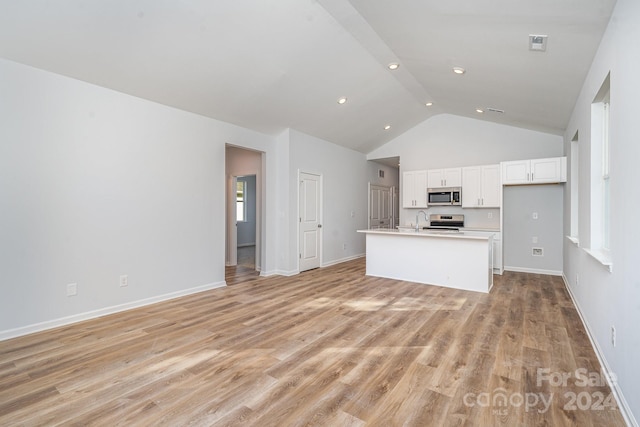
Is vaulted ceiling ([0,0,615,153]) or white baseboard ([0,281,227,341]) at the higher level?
vaulted ceiling ([0,0,615,153])

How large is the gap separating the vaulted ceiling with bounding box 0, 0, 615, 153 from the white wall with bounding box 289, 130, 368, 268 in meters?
1.24

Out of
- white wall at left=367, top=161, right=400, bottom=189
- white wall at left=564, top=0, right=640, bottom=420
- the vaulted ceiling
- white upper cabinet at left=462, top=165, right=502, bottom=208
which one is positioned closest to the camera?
white wall at left=564, top=0, right=640, bottom=420

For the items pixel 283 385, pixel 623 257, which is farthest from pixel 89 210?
pixel 623 257

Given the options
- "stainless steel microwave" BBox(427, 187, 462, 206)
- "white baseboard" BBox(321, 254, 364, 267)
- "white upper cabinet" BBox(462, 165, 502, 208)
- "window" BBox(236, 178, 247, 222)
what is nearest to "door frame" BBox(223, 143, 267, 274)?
"white baseboard" BBox(321, 254, 364, 267)

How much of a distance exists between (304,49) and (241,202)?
23.2 feet

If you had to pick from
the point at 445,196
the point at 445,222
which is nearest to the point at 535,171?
the point at 445,196

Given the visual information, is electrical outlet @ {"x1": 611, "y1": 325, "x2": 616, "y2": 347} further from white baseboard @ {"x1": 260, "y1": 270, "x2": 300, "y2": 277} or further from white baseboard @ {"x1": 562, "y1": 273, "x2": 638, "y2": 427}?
white baseboard @ {"x1": 260, "y1": 270, "x2": 300, "y2": 277}

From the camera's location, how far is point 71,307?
11.3 feet

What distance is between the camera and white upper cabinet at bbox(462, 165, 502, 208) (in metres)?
6.15

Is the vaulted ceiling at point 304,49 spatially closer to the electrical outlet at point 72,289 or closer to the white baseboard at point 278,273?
the electrical outlet at point 72,289

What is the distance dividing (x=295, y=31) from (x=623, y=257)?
3519mm

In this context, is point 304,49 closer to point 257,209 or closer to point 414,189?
point 257,209

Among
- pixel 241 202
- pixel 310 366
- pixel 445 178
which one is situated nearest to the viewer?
pixel 310 366

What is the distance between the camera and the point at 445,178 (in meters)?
6.75
